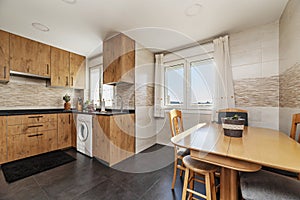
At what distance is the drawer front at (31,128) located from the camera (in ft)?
7.17

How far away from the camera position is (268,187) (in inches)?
35.1

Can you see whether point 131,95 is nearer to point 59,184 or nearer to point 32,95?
point 59,184

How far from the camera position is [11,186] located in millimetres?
1563

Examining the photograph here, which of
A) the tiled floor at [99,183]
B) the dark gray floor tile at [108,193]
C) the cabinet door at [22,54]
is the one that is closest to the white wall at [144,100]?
the tiled floor at [99,183]

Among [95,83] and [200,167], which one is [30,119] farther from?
[200,167]

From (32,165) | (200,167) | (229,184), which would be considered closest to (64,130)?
(32,165)

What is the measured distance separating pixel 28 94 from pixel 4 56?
0.85m

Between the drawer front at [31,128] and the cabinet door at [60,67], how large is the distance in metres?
0.94

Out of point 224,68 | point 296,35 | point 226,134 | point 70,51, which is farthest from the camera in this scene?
point 70,51

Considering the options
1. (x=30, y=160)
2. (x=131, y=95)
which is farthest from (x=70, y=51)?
(x=30, y=160)

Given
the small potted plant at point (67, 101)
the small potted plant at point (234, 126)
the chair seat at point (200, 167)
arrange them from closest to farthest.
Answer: the chair seat at point (200, 167) → the small potted plant at point (234, 126) → the small potted plant at point (67, 101)

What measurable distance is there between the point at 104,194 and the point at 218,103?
7.16 ft

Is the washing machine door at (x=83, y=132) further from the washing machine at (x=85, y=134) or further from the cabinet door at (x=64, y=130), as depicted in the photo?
the cabinet door at (x=64, y=130)

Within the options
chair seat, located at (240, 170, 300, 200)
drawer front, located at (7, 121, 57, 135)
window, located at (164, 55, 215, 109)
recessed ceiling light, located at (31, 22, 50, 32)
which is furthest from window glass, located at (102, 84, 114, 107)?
chair seat, located at (240, 170, 300, 200)
